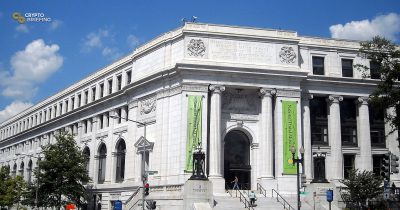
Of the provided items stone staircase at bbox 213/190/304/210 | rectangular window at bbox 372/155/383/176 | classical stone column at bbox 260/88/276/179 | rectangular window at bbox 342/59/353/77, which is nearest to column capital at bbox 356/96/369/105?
rectangular window at bbox 342/59/353/77

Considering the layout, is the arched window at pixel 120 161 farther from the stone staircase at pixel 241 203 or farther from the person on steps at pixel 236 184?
the stone staircase at pixel 241 203

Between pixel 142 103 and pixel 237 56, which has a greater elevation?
pixel 237 56

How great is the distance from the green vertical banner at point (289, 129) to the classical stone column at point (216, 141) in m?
6.44

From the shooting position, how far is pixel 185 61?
51.2m

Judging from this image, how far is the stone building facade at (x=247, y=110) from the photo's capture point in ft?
167

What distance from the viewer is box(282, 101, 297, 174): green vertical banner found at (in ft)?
168

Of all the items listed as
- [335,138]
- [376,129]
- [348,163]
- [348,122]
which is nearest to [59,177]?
[335,138]

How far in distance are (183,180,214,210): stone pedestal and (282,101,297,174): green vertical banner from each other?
11.7m

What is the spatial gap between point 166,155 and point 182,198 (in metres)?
10.0

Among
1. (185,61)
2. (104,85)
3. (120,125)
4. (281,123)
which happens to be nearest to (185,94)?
(185,61)

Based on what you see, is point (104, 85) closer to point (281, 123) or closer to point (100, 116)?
point (100, 116)

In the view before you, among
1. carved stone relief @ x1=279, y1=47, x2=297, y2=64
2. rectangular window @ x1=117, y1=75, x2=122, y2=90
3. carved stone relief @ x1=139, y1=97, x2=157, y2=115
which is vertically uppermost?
carved stone relief @ x1=279, y1=47, x2=297, y2=64

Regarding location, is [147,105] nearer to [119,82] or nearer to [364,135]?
[119,82]

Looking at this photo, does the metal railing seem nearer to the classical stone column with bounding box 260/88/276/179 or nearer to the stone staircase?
the stone staircase
